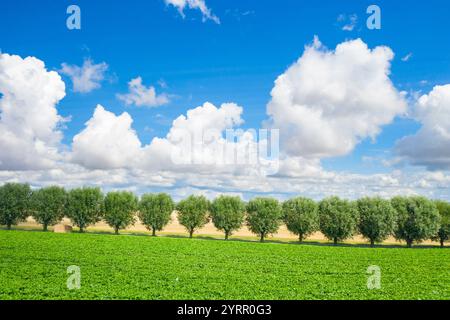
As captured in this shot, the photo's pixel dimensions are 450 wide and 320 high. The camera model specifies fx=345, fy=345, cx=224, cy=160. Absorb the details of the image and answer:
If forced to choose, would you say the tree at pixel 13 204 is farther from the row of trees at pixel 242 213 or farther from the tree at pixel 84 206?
the tree at pixel 84 206

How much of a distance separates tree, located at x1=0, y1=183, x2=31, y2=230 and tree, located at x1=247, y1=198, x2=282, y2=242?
69.8 meters

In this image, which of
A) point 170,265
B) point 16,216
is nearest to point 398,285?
point 170,265

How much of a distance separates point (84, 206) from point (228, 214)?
4366cm

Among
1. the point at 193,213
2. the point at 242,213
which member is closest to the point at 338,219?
the point at 242,213

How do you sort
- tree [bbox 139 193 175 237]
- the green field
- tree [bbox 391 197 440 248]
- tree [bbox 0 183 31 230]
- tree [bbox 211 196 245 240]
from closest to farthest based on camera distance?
the green field, tree [bbox 391 197 440 248], tree [bbox 211 196 245 240], tree [bbox 139 193 175 237], tree [bbox 0 183 31 230]

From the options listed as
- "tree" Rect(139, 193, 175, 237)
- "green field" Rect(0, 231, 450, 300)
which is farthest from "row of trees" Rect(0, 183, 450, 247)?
"green field" Rect(0, 231, 450, 300)

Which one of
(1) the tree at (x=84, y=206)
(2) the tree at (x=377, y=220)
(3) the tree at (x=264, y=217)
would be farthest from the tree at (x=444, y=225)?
(1) the tree at (x=84, y=206)

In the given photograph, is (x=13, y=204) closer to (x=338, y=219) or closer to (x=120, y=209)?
(x=120, y=209)

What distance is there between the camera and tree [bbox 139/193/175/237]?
105 meters

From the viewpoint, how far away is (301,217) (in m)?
95.9

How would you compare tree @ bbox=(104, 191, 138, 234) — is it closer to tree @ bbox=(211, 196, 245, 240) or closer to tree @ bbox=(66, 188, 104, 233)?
tree @ bbox=(66, 188, 104, 233)

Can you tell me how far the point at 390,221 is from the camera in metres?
91.2
